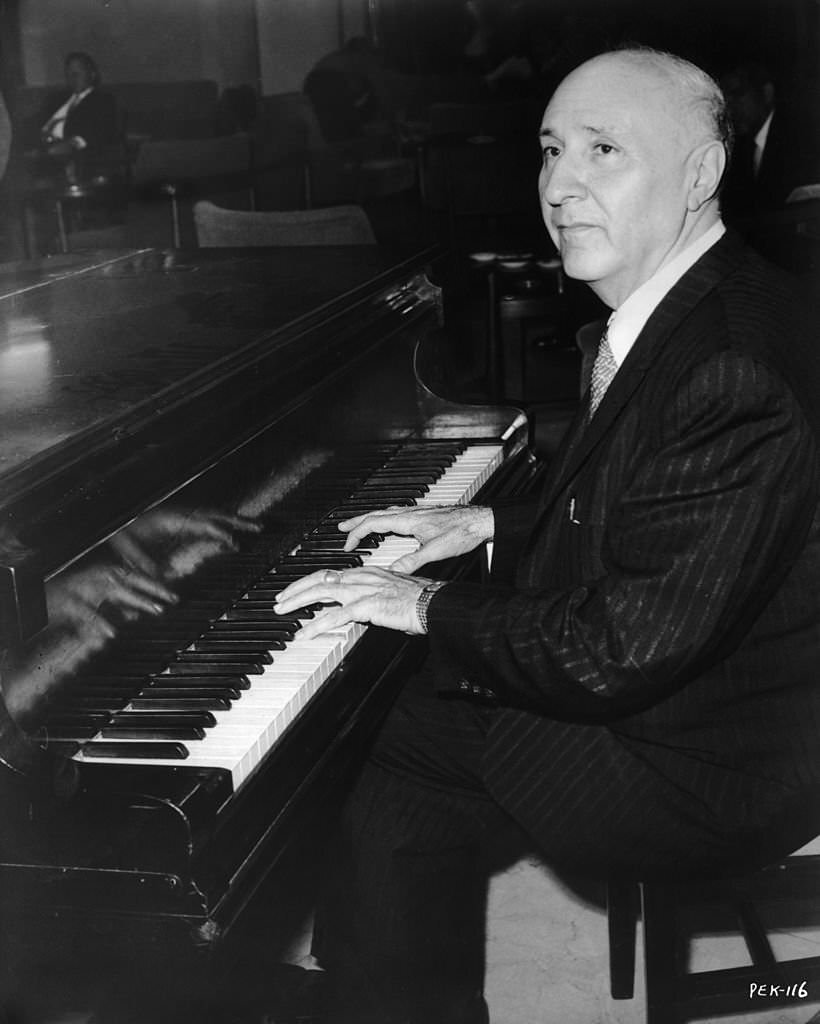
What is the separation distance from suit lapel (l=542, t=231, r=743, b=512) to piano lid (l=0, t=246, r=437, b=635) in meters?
0.58

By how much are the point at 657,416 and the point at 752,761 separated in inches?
19.8

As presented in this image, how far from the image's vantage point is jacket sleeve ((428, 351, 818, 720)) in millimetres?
1588

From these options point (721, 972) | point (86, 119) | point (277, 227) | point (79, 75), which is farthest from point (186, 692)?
point (79, 75)

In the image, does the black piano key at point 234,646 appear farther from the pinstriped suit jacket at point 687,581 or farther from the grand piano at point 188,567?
the pinstriped suit jacket at point 687,581

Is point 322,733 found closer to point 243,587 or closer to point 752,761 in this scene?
point 243,587

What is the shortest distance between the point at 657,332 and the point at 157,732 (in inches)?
34.6

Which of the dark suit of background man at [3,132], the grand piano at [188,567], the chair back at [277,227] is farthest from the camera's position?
the chair back at [277,227]

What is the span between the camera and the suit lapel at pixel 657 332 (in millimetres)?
1777

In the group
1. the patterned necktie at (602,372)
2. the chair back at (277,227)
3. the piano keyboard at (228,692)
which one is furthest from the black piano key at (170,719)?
the chair back at (277,227)

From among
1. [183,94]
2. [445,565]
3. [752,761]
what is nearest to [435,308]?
[445,565]

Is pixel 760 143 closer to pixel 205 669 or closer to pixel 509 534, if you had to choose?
pixel 509 534

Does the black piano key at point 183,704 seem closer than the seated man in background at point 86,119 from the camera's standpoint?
Yes

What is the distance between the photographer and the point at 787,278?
1.89 m

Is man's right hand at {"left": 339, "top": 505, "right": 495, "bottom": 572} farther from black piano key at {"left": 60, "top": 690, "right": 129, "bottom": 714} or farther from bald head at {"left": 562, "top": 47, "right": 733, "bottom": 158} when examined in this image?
bald head at {"left": 562, "top": 47, "right": 733, "bottom": 158}
